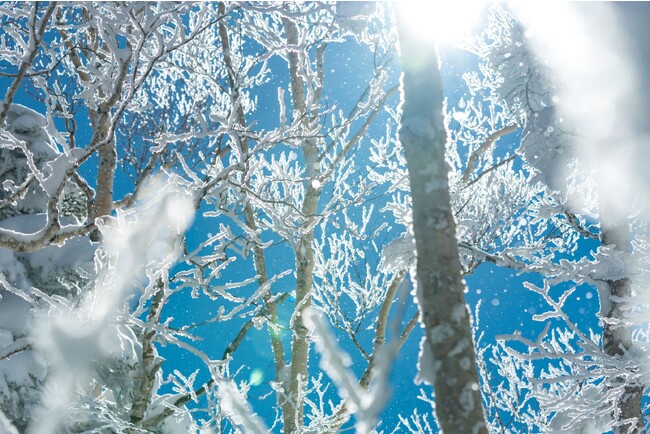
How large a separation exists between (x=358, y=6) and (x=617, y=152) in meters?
2.59

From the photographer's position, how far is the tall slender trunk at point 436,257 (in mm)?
1265

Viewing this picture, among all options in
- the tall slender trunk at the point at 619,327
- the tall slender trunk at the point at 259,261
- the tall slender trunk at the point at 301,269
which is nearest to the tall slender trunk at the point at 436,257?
the tall slender trunk at the point at 301,269

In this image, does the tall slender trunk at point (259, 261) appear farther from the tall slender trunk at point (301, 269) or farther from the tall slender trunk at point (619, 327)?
the tall slender trunk at point (619, 327)

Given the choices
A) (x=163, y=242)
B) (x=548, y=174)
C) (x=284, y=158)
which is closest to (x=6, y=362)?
(x=163, y=242)

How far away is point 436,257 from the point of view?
1367mm

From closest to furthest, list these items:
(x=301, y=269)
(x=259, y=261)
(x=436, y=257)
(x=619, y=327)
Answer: (x=436, y=257), (x=619, y=327), (x=301, y=269), (x=259, y=261)

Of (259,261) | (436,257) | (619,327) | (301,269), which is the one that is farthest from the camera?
(259,261)

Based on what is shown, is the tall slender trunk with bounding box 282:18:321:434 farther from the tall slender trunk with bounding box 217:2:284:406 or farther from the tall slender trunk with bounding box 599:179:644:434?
the tall slender trunk with bounding box 599:179:644:434

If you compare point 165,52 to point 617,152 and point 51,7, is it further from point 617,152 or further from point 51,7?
point 617,152

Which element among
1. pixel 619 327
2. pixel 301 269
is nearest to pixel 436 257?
pixel 619 327

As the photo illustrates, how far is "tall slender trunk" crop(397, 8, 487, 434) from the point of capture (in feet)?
4.15

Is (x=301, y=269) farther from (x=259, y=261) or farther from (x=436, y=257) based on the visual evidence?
(x=436, y=257)

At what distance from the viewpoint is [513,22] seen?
4.47 metres

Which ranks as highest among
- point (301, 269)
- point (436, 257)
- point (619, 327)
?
point (436, 257)
